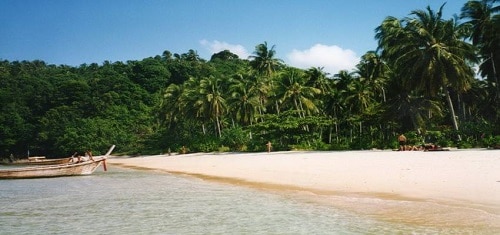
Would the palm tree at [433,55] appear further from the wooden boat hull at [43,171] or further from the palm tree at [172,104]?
the palm tree at [172,104]

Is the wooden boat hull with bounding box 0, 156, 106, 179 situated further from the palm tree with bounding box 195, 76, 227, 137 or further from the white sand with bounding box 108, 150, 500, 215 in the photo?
the palm tree with bounding box 195, 76, 227, 137

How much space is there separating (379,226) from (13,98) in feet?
295

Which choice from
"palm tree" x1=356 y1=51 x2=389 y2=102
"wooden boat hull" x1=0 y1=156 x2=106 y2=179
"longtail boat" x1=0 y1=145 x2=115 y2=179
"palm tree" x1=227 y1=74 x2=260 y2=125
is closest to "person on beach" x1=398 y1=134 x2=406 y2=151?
"palm tree" x1=356 y1=51 x2=389 y2=102

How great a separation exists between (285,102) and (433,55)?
19.7 meters

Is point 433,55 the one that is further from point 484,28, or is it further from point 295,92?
point 295,92

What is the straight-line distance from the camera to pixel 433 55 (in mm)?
32406

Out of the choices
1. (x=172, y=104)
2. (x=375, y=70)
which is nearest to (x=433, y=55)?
(x=375, y=70)

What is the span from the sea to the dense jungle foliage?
2014 centimetres

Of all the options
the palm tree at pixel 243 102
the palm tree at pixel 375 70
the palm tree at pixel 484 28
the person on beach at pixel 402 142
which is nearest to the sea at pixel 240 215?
the person on beach at pixel 402 142

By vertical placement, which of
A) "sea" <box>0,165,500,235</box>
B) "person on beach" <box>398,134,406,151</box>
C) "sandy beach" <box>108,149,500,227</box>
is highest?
"person on beach" <box>398,134,406,151</box>

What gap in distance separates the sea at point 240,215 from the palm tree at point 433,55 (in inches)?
879

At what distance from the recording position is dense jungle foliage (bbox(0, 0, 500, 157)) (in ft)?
110

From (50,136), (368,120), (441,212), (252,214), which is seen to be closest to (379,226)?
(441,212)

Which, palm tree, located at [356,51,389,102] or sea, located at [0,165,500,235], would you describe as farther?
palm tree, located at [356,51,389,102]
